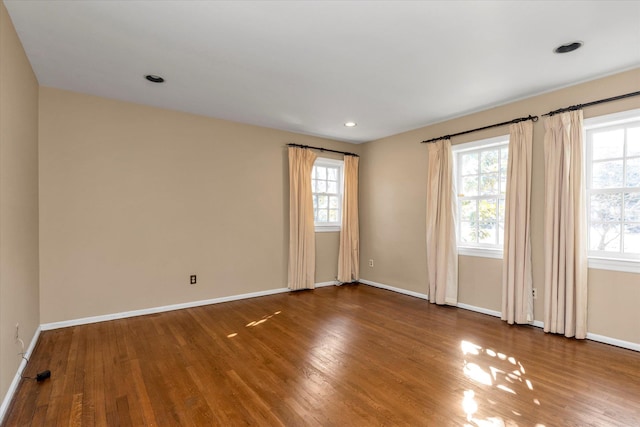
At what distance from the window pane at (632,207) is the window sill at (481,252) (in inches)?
48.3

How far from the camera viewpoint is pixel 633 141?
9.84ft

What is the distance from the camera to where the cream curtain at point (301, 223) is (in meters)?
5.02

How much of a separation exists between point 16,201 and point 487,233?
4879 millimetres

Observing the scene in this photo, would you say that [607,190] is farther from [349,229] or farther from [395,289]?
[349,229]

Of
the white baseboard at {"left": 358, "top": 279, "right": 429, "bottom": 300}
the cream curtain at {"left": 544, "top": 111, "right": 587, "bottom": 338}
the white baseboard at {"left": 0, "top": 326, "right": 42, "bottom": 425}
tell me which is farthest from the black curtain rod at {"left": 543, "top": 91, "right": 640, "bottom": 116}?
the white baseboard at {"left": 0, "top": 326, "right": 42, "bottom": 425}

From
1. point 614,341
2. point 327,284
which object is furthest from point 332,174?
point 614,341

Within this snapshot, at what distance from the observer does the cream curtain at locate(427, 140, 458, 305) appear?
4.30 meters

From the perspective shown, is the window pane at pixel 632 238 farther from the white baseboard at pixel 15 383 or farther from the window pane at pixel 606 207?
the white baseboard at pixel 15 383

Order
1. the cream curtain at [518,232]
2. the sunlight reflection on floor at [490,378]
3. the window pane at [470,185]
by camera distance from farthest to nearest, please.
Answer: the window pane at [470,185] → the cream curtain at [518,232] → the sunlight reflection on floor at [490,378]

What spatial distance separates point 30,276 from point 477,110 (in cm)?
524

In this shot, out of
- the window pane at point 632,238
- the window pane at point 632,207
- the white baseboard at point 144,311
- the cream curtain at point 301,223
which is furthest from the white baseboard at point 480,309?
the white baseboard at point 144,311

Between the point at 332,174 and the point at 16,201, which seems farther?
the point at 332,174

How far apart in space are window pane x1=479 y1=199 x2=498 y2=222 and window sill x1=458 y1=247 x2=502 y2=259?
41cm

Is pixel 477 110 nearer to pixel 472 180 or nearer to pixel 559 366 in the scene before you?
pixel 472 180
